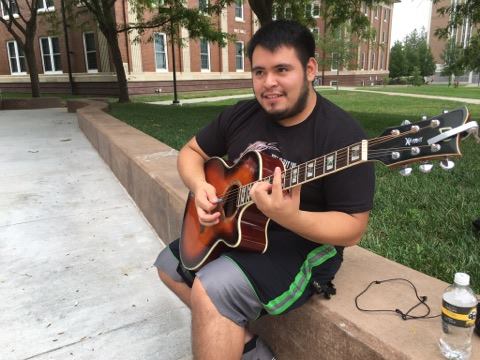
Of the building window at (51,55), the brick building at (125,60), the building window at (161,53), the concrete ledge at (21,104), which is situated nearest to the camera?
the concrete ledge at (21,104)

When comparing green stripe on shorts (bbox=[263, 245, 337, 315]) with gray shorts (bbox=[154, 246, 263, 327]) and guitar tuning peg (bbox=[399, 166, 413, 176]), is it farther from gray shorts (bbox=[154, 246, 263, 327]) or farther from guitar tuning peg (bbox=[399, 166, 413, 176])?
guitar tuning peg (bbox=[399, 166, 413, 176])

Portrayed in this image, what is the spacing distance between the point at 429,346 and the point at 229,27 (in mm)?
30363

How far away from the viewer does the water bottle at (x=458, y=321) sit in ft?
4.42

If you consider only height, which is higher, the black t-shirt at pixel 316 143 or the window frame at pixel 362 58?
the window frame at pixel 362 58

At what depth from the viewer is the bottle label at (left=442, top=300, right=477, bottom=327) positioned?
1343mm

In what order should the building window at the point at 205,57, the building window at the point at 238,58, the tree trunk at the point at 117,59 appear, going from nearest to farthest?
the tree trunk at the point at 117,59 < the building window at the point at 205,57 < the building window at the point at 238,58

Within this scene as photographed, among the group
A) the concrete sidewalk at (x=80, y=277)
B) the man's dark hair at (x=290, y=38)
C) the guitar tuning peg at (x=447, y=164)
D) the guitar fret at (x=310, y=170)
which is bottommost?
the concrete sidewalk at (x=80, y=277)

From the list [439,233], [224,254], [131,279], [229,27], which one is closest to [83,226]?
[131,279]

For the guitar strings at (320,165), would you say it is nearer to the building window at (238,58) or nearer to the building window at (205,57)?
the building window at (205,57)

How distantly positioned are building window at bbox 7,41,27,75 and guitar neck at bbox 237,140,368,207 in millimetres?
30905

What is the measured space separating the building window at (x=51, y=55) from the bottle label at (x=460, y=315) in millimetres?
28594

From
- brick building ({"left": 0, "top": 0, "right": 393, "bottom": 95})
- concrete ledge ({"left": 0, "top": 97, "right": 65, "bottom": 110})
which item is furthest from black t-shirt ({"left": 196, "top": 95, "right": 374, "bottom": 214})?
brick building ({"left": 0, "top": 0, "right": 393, "bottom": 95})

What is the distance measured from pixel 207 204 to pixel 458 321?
1.09 metres

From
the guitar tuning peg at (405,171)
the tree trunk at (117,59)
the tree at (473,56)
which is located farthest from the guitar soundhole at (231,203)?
the tree trunk at (117,59)
